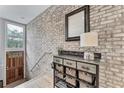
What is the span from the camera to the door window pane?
585cm

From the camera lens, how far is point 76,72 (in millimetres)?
2738

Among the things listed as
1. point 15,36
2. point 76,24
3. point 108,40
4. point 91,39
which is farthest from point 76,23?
point 15,36

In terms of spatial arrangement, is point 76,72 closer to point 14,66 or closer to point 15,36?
point 15,36

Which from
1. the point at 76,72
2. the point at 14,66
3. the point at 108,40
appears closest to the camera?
the point at 108,40

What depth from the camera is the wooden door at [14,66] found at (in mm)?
6066

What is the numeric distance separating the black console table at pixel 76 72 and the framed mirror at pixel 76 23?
1.40ft

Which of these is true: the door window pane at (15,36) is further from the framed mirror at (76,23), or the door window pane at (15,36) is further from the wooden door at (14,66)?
the framed mirror at (76,23)

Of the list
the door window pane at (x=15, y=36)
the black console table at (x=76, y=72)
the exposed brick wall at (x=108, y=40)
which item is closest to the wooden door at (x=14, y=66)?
the door window pane at (x=15, y=36)

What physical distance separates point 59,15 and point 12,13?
205 cm

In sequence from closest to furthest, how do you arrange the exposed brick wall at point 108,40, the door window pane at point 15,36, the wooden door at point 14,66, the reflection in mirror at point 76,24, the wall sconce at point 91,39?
the exposed brick wall at point 108,40, the wall sconce at point 91,39, the reflection in mirror at point 76,24, the door window pane at point 15,36, the wooden door at point 14,66

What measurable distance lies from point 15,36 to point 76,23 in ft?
12.3

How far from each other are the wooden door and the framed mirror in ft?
12.3

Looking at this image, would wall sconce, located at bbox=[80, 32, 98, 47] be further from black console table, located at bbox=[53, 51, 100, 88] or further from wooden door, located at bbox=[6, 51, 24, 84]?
wooden door, located at bbox=[6, 51, 24, 84]
